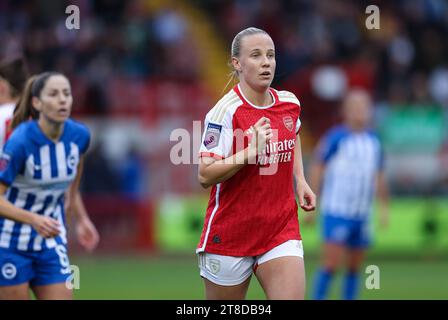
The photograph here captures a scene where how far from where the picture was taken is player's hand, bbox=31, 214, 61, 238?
6.66 m

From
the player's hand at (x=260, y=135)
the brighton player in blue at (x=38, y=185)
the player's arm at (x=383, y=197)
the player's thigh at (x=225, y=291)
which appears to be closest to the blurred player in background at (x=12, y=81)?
the brighton player in blue at (x=38, y=185)

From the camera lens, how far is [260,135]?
19.3ft

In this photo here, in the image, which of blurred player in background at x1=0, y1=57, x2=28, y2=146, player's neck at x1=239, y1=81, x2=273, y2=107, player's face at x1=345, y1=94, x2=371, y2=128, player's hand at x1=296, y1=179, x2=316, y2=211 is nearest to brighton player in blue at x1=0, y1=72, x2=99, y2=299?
blurred player in background at x1=0, y1=57, x2=28, y2=146

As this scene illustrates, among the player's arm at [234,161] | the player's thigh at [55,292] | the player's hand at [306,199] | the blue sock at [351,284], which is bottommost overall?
the blue sock at [351,284]

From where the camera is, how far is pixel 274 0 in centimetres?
2153

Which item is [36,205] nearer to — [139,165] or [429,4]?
[139,165]

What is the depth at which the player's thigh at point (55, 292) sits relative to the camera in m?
7.07

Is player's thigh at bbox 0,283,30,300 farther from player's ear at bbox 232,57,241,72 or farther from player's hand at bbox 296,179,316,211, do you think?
player's ear at bbox 232,57,241,72

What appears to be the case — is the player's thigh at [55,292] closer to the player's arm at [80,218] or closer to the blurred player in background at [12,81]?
the player's arm at [80,218]

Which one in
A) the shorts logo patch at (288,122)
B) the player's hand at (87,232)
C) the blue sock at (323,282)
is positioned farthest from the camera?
the blue sock at (323,282)

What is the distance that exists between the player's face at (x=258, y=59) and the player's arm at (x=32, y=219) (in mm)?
1725

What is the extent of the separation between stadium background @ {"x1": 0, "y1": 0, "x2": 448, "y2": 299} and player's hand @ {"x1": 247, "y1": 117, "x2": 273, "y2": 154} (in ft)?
18.9

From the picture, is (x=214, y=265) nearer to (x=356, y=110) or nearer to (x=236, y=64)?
(x=236, y=64)

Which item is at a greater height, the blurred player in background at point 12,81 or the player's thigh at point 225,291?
the blurred player in background at point 12,81
